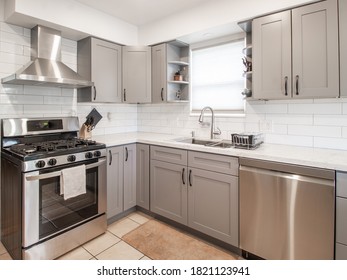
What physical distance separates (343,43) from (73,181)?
255cm

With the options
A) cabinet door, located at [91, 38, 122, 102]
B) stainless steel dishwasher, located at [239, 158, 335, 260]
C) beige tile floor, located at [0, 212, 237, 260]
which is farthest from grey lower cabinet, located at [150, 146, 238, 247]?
cabinet door, located at [91, 38, 122, 102]

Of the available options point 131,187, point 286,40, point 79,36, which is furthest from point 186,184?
point 79,36

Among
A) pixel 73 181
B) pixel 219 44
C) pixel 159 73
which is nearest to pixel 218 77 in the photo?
pixel 219 44

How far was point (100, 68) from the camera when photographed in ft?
9.16

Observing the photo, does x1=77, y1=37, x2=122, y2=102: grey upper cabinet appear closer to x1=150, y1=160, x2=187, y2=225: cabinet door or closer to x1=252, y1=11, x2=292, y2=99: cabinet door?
x1=150, y1=160, x2=187, y2=225: cabinet door

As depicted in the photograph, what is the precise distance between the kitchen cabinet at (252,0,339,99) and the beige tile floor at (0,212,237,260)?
6.42 ft

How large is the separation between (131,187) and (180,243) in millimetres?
956

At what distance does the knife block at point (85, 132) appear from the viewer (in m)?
2.81

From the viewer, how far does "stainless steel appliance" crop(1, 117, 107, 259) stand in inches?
70.6

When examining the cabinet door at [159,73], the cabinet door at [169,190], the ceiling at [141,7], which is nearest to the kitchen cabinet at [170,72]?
the cabinet door at [159,73]

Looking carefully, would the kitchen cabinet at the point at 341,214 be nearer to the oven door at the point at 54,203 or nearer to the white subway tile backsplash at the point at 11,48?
the oven door at the point at 54,203

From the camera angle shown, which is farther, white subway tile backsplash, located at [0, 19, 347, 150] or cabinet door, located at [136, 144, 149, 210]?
cabinet door, located at [136, 144, 149, 210]

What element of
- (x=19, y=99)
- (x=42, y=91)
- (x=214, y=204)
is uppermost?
(x=42, y=91)

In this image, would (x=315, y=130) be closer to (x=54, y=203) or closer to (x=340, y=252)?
(x=340, y=252)
